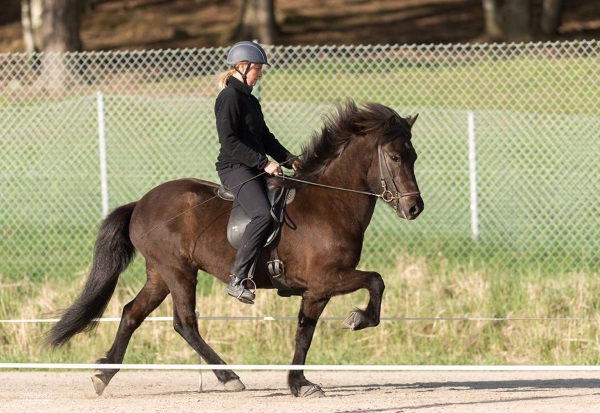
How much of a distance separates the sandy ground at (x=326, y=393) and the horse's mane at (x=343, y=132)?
5.50ft

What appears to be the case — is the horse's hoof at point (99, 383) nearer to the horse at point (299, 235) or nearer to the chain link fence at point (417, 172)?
the horse at point (299, 235)

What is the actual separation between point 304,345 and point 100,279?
1780 mm

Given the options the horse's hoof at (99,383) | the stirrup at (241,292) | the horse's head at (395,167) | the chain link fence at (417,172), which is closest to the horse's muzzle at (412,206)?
the horse's head at (395,167)

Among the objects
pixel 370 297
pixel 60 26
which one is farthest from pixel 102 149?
pixel 60 26

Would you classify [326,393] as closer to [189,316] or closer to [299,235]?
[189,316]

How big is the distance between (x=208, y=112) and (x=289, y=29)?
1369 cm

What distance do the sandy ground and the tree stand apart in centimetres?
1766

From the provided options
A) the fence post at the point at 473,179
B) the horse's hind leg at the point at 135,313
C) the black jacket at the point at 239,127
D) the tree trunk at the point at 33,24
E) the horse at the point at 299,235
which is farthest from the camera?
the tree trunk at the point at 33,24

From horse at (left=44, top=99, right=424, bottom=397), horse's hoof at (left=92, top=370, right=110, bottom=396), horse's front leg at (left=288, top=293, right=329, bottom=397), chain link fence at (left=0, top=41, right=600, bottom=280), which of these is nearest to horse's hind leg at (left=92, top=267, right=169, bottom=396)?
horse at (left=44, top=99, right=424, bottom=397)

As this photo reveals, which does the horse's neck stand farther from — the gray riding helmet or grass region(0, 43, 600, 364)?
grass region(0, 43, 600, 364)

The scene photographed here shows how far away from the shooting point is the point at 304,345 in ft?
29.3

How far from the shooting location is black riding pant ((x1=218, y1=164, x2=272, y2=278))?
340 inches

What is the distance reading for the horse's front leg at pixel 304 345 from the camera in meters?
8.83

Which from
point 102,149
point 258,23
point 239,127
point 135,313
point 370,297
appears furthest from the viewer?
point 258,23
